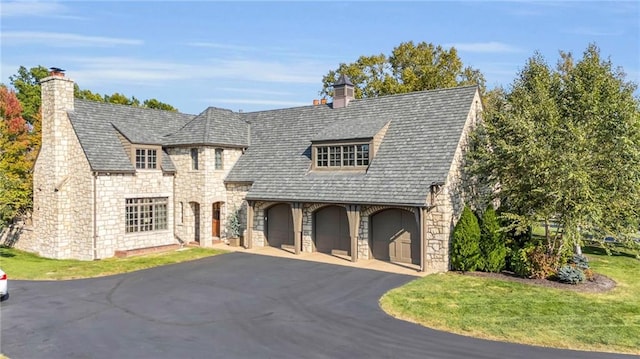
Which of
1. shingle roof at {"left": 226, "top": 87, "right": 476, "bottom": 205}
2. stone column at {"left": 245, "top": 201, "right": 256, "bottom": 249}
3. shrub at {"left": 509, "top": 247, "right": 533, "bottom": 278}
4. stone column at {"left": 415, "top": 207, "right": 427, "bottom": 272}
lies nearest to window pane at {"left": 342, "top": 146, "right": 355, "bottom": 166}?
shingle roof at {"left": 226, "top": 87, "right": 476, "bottom": 205}

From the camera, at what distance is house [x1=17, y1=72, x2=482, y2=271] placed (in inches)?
786

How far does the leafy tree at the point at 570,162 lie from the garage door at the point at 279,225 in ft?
33.3

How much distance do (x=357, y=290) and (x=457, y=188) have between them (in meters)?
6.88

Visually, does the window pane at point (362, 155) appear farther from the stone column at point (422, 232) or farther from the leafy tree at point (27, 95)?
the leafy tree at point (27, 95)

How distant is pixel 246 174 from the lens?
25.7 metres

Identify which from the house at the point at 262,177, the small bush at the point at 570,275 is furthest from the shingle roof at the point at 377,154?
the small bush at the point at 570,275

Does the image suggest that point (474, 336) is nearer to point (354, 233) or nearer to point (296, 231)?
point (354, 233)

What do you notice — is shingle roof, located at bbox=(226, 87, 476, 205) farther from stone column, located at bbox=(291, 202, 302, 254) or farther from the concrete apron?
the concrete apron

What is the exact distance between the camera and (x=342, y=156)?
22.6 m

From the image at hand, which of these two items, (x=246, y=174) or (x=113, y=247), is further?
(x=246, y=174)

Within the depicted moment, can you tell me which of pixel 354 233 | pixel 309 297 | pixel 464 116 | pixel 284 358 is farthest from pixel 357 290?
pixel 464 116

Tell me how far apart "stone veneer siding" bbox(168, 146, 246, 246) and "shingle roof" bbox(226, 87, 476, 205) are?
2.91 feet

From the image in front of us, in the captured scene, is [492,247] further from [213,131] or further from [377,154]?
[213,131]

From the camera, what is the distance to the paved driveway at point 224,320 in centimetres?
1041
